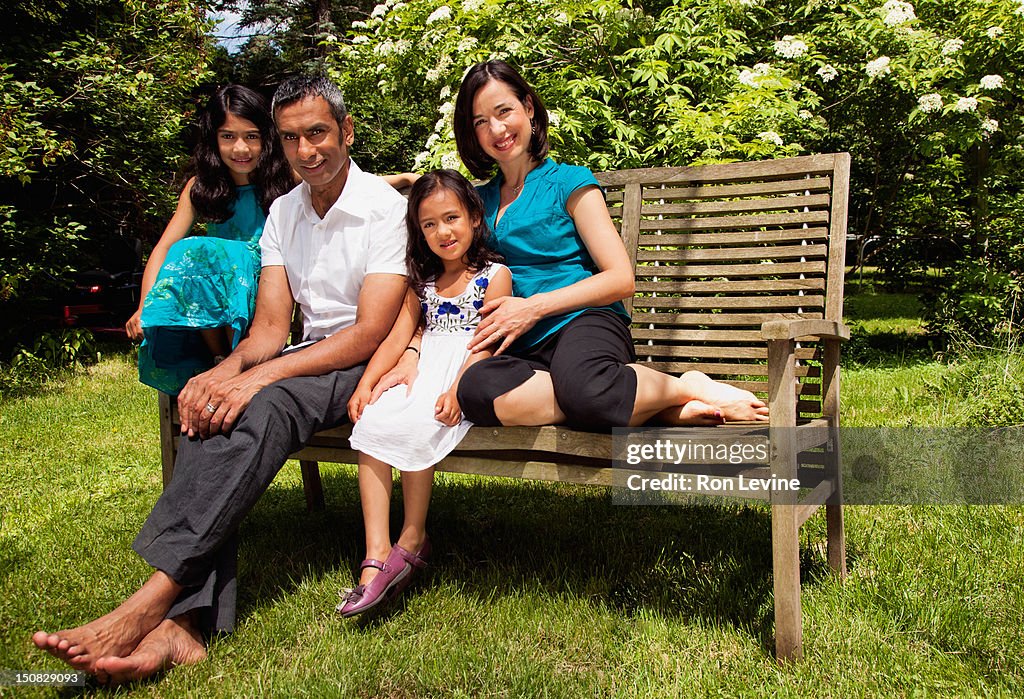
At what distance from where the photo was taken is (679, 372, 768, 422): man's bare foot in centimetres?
256

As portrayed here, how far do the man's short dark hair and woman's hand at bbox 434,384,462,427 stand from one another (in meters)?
1.03

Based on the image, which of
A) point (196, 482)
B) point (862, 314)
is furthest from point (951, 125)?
point (196, 482)

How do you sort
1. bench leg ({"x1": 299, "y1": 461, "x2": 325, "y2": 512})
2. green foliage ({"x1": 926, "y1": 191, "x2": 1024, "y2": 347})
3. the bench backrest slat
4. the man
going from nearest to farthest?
the man < the bench backrest slat < bench leg ({"x1": 299, "y1": 461, "x2": 325, "y2": 512}) < green foliage ({"x1": 926, "y1": 191, "x2": 1024, "y2": 347})

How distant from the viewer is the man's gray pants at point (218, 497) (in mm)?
2361

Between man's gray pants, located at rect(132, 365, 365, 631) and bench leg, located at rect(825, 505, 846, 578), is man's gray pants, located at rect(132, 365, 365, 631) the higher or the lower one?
the higher one

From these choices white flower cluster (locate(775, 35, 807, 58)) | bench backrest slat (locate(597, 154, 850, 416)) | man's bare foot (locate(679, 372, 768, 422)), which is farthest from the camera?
white flower cluster (locate(775, 35, 807, 58))

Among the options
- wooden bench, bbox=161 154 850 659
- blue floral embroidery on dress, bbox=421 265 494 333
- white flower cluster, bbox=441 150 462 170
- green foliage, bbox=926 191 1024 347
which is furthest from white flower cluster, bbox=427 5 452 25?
green foliage, bbox=926 191 1024 347

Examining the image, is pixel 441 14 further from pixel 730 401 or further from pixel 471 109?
pixel 730 401

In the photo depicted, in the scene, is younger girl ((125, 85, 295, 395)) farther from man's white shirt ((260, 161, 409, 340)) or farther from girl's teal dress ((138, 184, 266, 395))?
man's white shirt ((260, 161, 409, 340))

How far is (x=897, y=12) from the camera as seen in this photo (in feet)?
22.0

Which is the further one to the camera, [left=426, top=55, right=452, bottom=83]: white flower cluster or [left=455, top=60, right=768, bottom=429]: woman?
[left=426, top=55, right=452, bottom=83]: white flower cluster

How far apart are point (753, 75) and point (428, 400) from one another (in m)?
3.64

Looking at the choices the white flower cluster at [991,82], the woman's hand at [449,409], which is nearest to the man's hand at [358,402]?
the woman's hand at [449,409]

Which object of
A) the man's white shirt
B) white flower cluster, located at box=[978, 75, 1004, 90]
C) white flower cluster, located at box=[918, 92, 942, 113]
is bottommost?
the man's white shirt
